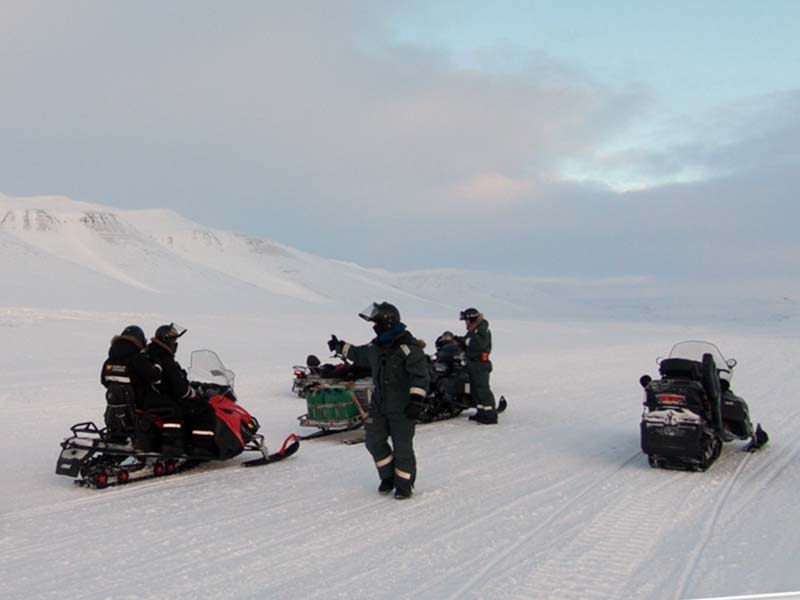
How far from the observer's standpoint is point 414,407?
21.1 feet

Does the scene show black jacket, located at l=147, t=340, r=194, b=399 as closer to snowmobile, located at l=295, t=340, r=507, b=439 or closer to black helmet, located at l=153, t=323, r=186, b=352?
black helmet, located at l=153, t=323, r=186, b=352

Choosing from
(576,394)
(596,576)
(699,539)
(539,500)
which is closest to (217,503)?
(539,500)

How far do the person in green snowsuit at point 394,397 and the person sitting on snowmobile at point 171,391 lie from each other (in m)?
1.84

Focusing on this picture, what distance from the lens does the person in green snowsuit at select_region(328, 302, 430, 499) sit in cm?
650

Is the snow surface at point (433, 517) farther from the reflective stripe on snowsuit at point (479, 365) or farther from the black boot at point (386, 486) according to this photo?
the reflective stripe on snowsuit at point (479, 365)

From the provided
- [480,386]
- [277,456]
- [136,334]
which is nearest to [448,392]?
[480,386]

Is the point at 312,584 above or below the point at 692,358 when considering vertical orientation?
below

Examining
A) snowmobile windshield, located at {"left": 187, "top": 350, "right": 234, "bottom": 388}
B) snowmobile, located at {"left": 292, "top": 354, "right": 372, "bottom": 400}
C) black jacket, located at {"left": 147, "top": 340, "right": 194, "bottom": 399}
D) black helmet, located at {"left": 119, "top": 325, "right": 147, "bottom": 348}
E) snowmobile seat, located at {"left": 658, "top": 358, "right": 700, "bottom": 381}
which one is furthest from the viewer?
snowmobile, located at {"left": 292, "top": 354, "right": 372, "bottom": 400}

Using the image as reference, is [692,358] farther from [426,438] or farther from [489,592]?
[489,592]

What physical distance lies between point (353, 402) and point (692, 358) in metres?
4.13

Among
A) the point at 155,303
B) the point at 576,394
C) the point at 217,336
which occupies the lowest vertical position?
the point at 576,394

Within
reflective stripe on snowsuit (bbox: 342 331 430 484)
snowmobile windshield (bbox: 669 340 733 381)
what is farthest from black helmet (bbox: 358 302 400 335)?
snowmobile windshield (bbox: 669 340 733 381)

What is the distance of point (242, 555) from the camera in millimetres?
4930

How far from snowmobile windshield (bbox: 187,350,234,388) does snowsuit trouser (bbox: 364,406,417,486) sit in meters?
2.13
